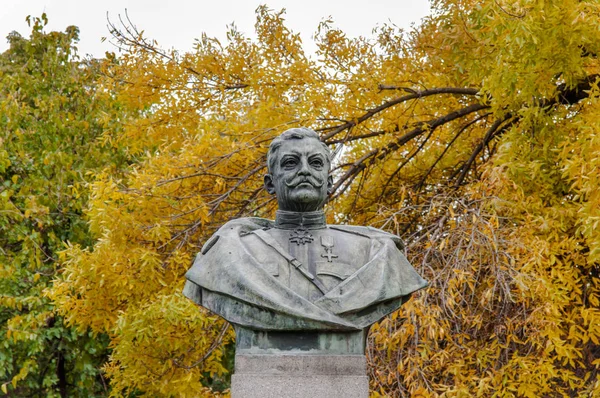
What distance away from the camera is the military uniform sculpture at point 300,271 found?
4.86 metres

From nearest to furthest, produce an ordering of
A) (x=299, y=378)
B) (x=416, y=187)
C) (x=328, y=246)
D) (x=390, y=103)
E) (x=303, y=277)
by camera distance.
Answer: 1. (x=299, y=378)
2. (x=303, y=277)
3. (x=328, y=246)
4. (x=390, y=103)
5. (x=416, y=187)

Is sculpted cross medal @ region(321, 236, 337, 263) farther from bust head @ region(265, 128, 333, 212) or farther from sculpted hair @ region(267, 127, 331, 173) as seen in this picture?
sculpted hair @ region(267, 127, 331, 173)

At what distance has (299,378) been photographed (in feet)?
16.1

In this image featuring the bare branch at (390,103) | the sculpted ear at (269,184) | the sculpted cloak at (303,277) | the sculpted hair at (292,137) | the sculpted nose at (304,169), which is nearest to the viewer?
the sculpted cloak at (303,277)

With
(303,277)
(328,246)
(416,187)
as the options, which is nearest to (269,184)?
(328,246)

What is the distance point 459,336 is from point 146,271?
2740 mm

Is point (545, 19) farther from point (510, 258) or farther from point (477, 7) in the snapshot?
point (510, 258)

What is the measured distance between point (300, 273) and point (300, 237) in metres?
0.20

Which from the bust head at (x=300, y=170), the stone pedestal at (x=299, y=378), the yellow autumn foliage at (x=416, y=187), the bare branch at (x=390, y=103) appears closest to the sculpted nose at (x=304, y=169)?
the bust head at (x=300, y=170)

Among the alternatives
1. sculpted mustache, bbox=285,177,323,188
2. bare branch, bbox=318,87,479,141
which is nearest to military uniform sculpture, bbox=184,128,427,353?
sculpted mustache, bbox=285,177,323,188

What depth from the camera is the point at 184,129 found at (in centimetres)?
1072

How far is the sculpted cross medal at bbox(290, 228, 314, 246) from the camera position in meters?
5.19

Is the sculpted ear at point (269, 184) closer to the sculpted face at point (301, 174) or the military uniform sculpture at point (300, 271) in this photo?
the military uniform sculpture at point (300, 271)

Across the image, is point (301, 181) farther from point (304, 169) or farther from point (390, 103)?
point (390, 103)
